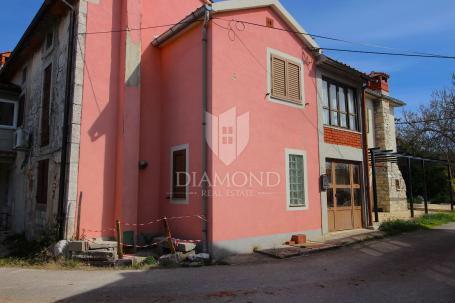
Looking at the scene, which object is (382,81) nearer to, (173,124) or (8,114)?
(173,124)

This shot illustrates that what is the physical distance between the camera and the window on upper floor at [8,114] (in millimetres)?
13552

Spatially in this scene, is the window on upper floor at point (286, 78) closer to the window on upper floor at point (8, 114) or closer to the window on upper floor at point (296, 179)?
the window on upper floor at point (296, 179)

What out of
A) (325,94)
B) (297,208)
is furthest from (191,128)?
(325,94)

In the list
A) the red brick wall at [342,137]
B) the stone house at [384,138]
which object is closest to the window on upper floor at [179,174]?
the red brick wall at [342,137]

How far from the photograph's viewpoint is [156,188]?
9.98 meters

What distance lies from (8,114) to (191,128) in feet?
30.3

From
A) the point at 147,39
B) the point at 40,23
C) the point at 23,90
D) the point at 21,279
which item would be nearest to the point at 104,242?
the point at 21,279

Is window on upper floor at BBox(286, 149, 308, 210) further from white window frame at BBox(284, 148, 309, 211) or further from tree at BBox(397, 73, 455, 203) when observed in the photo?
tree at BBox(397, 73, 455, 203)

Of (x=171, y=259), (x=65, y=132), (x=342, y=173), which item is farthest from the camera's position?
(x=342, y=173)

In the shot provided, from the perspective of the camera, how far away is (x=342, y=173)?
12016 mm

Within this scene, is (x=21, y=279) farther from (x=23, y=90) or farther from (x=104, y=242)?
(x=23, y=90)

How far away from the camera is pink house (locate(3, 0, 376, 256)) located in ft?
28.0

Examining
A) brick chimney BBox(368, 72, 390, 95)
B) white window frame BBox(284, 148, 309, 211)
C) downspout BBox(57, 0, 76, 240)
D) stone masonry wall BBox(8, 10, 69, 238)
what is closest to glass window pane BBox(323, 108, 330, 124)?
white window frame BBox(284, 148, 309, 211)

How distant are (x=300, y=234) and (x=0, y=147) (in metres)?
11.7
